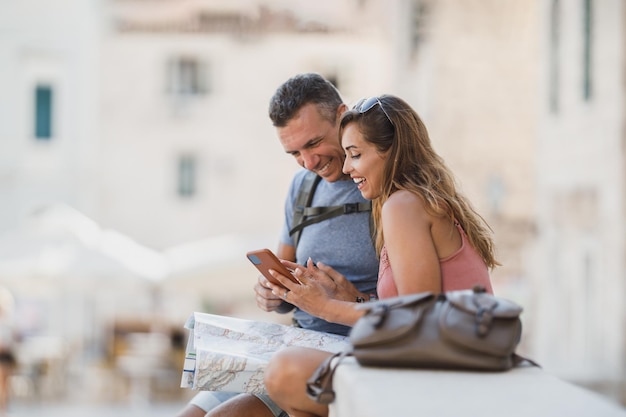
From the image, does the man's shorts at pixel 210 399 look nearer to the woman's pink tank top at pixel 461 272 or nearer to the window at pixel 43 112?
the woman's pink tank top at pixel 461 272

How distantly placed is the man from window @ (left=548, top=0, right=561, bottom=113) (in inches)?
556

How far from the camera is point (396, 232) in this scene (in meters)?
3.15

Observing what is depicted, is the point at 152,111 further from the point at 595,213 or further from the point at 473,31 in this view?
the point at 595,213

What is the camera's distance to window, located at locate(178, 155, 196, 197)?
31688 millimetres

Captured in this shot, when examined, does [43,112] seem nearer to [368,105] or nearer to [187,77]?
[187,77]

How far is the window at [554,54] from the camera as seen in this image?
17.8m

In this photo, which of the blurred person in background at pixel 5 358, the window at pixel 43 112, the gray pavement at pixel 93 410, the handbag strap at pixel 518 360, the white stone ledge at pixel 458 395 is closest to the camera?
the white stone ledge at pixel 458 395

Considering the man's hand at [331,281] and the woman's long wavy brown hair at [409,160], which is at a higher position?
the woman's long wavy brown hair at [409,160]

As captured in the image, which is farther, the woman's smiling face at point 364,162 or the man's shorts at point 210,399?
the man's shorts at point 210,399

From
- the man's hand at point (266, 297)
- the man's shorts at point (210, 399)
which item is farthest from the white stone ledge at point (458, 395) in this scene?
the man's shorts at point (210, 399)

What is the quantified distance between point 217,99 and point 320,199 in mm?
27869

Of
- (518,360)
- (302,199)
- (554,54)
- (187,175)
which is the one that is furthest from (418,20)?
(518,360)

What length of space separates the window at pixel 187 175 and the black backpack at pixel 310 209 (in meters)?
27.6

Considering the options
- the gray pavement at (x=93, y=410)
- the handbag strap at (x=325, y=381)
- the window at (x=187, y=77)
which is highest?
the window at (x=187, y=77)
